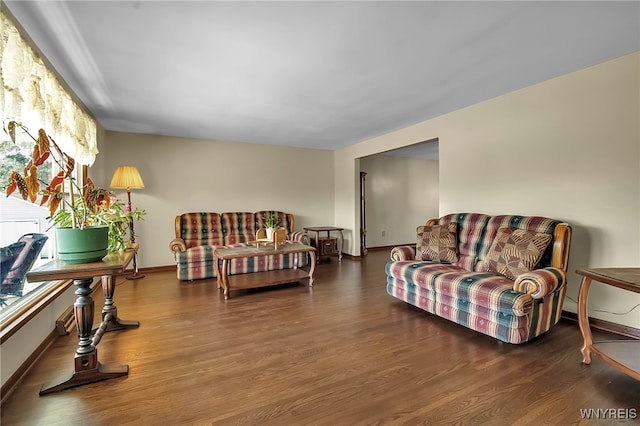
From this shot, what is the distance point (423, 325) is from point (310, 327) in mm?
1028

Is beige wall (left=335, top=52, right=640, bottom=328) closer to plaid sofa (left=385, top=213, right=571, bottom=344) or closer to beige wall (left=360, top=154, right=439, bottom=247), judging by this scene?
plaid sofa (left=385, top=213, right=571, bottom=344)

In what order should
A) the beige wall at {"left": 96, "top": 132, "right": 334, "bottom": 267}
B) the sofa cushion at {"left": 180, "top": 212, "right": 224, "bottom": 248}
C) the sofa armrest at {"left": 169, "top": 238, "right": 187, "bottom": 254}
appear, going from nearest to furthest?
the sofa armrest at {"left": 169, "top": 238, "right": 187, "bottom": 254} → the sofa cushion at {"left": 180, "top": 212, "right": 224, "bottom": 248} → the beige wall at {"left": 96, "top": 132, "right": 334, "bottom": 267}

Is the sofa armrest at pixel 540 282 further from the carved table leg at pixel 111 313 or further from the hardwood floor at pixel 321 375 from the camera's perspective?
the carved table leg at pixel 111 313

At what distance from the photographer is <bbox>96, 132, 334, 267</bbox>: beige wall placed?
481 cm

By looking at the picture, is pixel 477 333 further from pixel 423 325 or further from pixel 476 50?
pixel 476 50

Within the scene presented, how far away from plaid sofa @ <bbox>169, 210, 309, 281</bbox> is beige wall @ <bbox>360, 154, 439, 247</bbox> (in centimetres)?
227

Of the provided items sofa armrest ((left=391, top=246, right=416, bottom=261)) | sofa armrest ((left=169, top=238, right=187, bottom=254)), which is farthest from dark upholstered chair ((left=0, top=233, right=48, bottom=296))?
sofa armrest ((left=391, top=246, right=416, bottom=261))

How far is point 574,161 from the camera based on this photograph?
277cm

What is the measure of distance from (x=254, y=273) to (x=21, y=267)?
8.58ft

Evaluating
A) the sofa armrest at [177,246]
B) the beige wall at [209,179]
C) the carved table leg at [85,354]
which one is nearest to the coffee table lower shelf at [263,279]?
the sofa armrest at [177,246]

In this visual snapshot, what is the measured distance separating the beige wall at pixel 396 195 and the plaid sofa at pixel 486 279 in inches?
135

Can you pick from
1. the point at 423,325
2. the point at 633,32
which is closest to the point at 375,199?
the point at 423,325

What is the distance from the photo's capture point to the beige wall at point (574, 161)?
96.7 inches

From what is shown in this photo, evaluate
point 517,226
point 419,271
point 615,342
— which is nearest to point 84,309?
point 419,271
